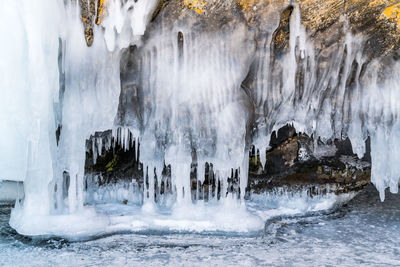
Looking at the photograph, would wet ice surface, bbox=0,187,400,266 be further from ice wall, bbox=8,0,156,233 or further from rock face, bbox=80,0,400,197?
rock face, bbox=80,0,400,197

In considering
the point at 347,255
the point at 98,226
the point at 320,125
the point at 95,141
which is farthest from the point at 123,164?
the point at 347,255

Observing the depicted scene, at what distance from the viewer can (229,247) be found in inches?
127

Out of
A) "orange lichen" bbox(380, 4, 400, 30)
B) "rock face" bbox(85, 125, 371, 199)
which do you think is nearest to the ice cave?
"orange lichen" bbox(380, 4, 400, 30)

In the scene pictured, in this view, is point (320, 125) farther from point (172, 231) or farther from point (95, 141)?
point (95, 141)

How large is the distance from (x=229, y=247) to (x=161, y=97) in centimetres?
160

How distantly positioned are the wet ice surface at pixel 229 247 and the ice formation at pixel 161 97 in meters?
0.27

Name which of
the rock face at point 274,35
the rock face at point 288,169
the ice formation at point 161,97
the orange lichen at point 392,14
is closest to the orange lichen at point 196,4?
the rock face at point 274,35

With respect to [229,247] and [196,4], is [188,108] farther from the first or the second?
[229,247]

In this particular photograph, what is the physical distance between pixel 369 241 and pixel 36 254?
292 centimetres

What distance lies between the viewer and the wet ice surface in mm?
2877

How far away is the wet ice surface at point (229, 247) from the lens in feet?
9.44

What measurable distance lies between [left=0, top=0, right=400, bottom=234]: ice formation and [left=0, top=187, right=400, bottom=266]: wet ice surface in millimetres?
272

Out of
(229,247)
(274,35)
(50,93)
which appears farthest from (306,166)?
(50,93)

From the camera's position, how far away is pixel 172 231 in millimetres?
3637
